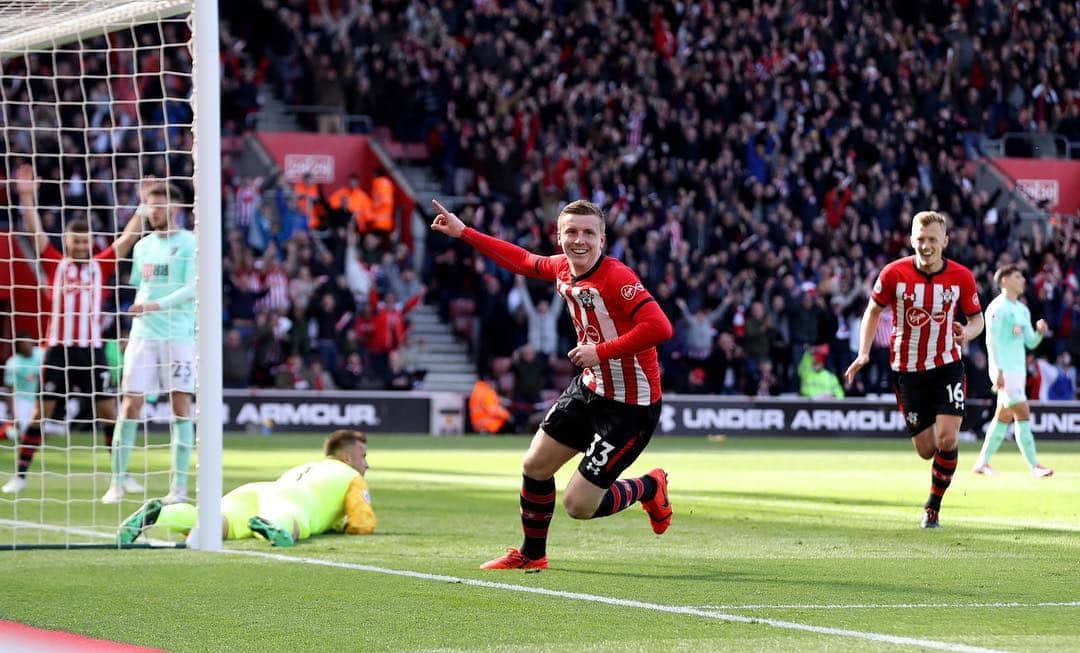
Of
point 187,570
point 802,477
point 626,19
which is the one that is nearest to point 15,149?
point 626,19

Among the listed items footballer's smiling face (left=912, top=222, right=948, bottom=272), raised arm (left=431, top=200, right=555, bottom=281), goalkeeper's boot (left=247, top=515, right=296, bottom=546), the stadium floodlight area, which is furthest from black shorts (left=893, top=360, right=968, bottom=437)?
the stadium floodlight area

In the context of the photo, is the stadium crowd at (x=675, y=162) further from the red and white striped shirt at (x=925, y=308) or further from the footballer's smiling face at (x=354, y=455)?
the red and white striped shirt at (x=925, y=308)

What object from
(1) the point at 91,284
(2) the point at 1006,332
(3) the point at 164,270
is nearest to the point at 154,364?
(3) the point at 164,270

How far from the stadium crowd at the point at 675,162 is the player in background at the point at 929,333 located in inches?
576

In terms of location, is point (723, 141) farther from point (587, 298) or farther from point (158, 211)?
point (587, 298)

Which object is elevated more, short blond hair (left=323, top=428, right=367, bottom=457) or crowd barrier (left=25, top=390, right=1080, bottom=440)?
short blond hair (left=323, top=428, right=367, bottom=457)

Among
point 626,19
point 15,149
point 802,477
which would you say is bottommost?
point 802,477

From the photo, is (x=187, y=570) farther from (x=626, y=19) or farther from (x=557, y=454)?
(x=626, y=19)

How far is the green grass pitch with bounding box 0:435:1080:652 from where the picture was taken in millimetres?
6180

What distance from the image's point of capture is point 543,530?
27.3ft

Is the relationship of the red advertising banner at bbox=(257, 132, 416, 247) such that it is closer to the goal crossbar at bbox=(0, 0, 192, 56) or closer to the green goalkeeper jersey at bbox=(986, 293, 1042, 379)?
the green goalkeeper jersey at bbox=(986, 293, 1042, 379)

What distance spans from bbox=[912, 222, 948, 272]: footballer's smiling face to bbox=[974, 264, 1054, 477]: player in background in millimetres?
5334

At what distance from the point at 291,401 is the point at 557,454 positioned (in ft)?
55.4

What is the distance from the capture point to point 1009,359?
54.4 feet
